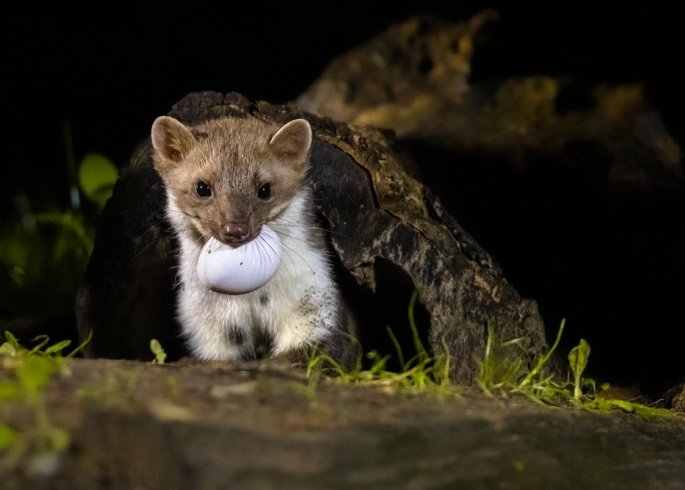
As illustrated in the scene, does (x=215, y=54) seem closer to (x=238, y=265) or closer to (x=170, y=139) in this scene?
(x=170, y=139)

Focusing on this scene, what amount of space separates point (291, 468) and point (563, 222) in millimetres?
4396

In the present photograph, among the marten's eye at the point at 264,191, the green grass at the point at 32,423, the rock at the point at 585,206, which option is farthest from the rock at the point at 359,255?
the green grass at the point at 32,423

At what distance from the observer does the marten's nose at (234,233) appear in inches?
192

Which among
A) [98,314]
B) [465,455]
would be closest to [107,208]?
[98,314]

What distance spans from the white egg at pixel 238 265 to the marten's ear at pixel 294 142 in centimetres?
54

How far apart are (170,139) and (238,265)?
3.07ft

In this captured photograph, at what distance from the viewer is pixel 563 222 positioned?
677 cm

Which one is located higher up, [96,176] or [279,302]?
[96,176]

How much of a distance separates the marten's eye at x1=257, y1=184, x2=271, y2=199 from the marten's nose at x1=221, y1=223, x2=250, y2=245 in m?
0.33

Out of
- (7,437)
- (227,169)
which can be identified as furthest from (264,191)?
(7,437)

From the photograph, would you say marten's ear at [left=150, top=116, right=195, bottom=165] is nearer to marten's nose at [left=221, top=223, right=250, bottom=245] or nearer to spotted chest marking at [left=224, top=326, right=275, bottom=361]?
marten's nose at [left=221, top=223, right=250, bottom=245]

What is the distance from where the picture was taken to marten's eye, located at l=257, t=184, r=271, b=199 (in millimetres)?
5203

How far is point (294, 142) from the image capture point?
208 inches

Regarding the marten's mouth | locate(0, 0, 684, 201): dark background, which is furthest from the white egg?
locate(0, 0, 684, 201): dark background
